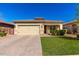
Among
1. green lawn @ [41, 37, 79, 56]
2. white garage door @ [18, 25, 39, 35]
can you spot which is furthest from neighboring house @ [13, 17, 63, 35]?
green lawn @ [41, 37, 79, 56]

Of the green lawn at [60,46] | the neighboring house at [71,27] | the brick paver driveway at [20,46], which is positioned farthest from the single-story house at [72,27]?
the brick paver driveway at [20,46]

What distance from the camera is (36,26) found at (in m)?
10.9

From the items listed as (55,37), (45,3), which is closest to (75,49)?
(55,37)

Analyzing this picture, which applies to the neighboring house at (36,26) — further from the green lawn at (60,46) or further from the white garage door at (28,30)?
the green lawn at (60,46)

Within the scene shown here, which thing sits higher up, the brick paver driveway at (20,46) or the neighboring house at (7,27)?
the neighboring house at (7,27)

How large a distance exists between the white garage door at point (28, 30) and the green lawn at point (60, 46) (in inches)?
19.5

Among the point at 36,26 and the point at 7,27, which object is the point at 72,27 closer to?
the point at 36,26

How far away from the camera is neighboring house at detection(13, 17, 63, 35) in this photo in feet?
33.8

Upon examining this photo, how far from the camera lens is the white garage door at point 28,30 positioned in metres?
10.8

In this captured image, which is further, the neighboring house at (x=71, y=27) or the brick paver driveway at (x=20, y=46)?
the neighboring house at (x=71, y=27)

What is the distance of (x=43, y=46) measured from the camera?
415 inches

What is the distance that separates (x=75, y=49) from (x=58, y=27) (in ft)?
3.69

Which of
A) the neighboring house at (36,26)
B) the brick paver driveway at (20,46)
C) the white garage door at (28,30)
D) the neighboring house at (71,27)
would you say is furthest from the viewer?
the white garage door at (28,30)

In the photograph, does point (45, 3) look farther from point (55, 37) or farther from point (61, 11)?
point (55, 37)
